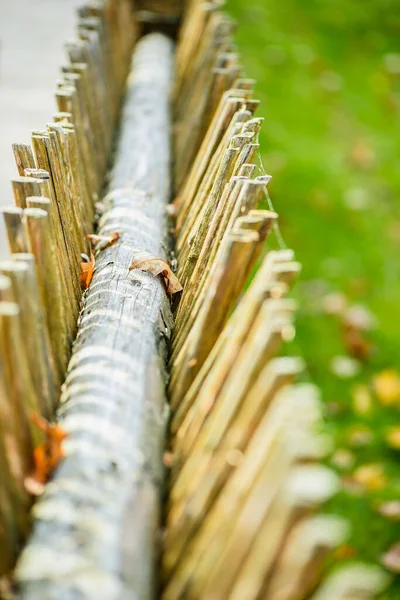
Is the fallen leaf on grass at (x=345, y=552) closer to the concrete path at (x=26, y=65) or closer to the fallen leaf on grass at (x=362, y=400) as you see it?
the fallen leaf on grass at (x=362, y=400)

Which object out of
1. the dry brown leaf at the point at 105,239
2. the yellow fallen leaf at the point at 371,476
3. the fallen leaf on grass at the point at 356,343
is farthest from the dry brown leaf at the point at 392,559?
the dry brown leaf at the point at 105,239

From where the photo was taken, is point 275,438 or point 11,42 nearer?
point 275,438

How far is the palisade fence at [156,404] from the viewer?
96cm

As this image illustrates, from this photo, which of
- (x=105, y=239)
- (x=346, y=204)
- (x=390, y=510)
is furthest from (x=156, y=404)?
(x=346, y=204)

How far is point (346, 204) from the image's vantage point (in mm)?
4887

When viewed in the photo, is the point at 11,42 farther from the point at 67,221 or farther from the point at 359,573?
the point at 359,573

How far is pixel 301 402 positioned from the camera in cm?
98

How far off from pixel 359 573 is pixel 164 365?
0.78m

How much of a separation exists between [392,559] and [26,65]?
3724 millimetres

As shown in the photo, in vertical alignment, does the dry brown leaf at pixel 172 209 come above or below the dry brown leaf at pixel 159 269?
below

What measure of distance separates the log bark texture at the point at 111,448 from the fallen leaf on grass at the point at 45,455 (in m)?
0.02

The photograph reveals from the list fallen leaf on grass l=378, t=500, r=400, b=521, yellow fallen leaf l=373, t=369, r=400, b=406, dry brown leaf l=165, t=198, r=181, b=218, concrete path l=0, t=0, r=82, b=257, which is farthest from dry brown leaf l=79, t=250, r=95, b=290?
yellow fallen leaf l=373, t=369, r=400, b=406

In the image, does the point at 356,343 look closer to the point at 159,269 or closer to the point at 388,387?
the point at 388,387

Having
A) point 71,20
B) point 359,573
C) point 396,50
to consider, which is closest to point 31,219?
point 359,573
